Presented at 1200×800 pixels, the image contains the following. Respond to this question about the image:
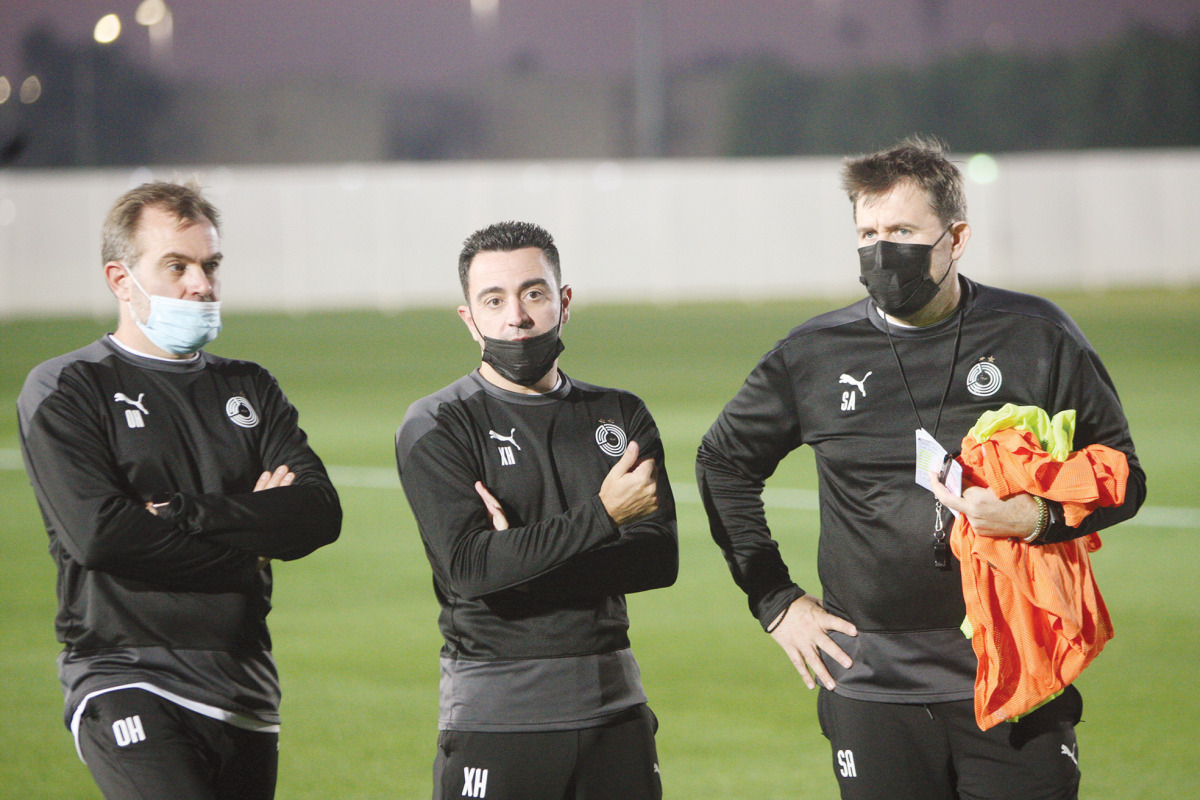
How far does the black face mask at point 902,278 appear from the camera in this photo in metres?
4.00

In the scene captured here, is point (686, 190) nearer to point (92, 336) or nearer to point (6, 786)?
point (92, 336)

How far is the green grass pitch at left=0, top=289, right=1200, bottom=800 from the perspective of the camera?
6.15m

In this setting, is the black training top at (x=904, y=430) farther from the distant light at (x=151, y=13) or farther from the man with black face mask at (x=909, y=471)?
→ the distant light at (x=151, y=13)

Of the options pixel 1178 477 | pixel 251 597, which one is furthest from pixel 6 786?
pixel 1178 477

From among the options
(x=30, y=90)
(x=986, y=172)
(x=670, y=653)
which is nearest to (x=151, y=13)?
(x=30, y=90)

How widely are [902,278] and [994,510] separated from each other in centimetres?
73

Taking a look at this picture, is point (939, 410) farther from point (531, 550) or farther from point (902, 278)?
point (531, 550)

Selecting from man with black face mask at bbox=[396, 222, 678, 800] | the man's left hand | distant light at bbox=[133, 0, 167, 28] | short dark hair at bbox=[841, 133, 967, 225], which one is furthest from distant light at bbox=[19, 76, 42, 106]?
the man's left hand

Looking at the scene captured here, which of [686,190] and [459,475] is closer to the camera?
[459,475]

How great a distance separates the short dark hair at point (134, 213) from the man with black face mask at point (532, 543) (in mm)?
821

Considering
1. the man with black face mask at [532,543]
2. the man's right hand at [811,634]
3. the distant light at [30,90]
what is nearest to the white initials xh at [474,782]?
the man with black face mask at [532,543]

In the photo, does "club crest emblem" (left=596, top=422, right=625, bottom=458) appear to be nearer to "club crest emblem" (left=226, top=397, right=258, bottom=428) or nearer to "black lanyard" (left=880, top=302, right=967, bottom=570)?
"black lanyard" (left=880, top=302, right=967, bottom=570)

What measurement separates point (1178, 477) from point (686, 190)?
27.0m

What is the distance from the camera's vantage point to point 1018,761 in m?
3.73
